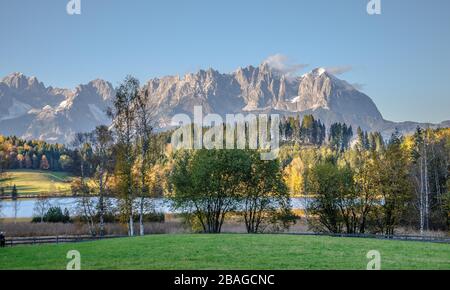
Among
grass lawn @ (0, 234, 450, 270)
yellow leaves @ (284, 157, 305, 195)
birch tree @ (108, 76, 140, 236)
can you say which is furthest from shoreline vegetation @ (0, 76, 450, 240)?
yellow leaves @ (284, 157, 305, 195)

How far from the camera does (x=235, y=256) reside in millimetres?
26906

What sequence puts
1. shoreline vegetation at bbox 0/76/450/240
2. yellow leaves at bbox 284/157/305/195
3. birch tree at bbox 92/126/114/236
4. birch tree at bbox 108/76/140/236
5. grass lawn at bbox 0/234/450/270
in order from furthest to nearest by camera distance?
1. yellow leaves at bbox 284/157/305/195
2. birch tree at bbox 92/126/114/236
3. shoreline vegetation at bbox 0/76/450/240
4. birch tree at bbox 108/76/140/236
5. grass lawn at bbox 0/234/450/270

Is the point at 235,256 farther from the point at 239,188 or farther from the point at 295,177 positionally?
the point at 295,177

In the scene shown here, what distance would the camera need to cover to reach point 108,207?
189 ft

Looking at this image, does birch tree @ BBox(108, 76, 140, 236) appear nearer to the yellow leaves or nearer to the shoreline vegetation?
the shoreline vegetation

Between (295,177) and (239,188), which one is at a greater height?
(239,188)

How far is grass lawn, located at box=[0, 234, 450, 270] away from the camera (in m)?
23.8

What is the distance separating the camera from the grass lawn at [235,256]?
78.0 feet

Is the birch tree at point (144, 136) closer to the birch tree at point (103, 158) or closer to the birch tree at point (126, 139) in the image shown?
the birch tree at point (126, 139)

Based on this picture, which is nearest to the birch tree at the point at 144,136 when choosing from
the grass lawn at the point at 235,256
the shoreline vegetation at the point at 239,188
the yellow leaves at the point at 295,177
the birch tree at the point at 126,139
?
the shoreline vegetation at the point at 239,188

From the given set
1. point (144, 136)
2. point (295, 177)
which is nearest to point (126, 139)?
point (144, 136)
